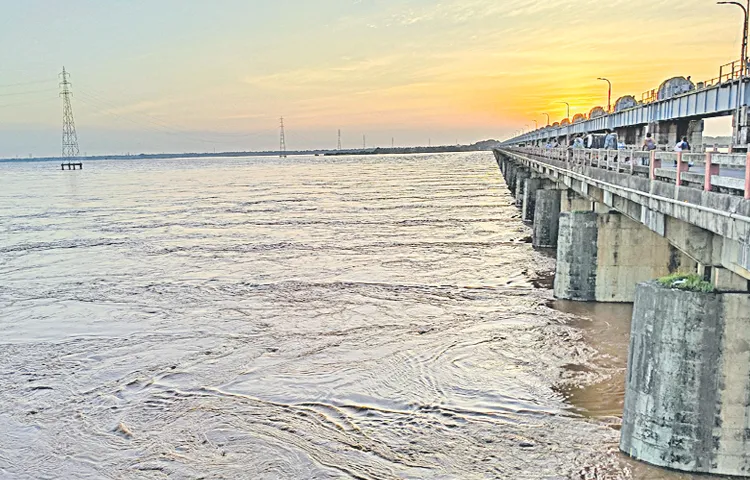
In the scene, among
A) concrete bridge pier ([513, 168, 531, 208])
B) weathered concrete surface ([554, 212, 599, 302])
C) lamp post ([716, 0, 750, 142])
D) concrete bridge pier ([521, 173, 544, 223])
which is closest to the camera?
weathered concrete surface ([554, 212, 599, 302])

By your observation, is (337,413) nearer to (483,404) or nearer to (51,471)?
(483,404)

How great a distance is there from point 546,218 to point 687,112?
371 inches

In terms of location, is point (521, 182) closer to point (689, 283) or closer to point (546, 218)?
point (546, 218)

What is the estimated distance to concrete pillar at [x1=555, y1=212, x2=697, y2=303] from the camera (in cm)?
2141

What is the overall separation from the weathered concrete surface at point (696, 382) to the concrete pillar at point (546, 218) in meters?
24.5

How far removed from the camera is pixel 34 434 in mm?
13578

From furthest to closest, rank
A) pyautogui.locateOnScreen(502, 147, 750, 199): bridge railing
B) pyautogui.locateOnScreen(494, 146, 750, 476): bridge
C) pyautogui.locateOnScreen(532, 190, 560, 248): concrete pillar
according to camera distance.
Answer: pyautogui.locateOnScreen(532, 190, 560, 248): concrete pillar → pyautogui.locateOnScreen(494, 146, 750, 476): bridge → pyautogui.locateOnScreen(502, 147, 750, 199): bridge railing

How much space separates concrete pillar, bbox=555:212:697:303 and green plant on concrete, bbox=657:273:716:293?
34.9ft

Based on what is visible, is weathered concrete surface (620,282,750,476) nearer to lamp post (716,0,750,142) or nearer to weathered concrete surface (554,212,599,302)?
weathered concrete surface (554,212,599,302)

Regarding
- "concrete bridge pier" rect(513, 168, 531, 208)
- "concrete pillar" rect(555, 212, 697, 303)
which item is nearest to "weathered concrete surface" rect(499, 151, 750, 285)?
"concrete pillar" rect(555, 212, 697, 303)

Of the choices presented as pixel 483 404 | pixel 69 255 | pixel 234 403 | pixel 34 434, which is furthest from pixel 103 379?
pixel 69 255

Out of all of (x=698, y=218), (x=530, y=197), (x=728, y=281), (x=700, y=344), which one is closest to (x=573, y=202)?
(x=530, y=197)

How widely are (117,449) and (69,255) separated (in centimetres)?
2617

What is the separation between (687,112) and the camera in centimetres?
3581
